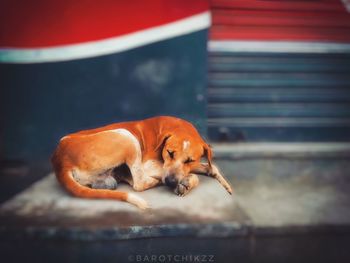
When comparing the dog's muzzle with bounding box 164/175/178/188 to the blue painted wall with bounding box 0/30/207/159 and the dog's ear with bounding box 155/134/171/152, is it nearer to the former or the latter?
the dog's ear with bounding box 155/134/171/152

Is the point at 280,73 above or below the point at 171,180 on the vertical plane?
above

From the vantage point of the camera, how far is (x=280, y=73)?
4.84m

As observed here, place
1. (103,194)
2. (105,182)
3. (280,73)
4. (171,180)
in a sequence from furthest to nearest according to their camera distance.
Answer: (280,73) → (105,182) → (171,180) → (103,194)

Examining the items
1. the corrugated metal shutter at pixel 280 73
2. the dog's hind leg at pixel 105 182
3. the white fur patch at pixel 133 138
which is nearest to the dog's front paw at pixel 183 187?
the white fur patch at pixel 133 138

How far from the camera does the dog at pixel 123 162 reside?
339 cm

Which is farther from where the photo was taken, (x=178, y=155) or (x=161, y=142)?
(x=161, y=142)

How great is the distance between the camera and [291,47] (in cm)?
478

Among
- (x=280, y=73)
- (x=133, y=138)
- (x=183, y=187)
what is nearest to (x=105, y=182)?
(x=133, y=138)

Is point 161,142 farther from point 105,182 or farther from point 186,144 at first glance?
point 105,182

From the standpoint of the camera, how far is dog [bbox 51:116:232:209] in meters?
3.39

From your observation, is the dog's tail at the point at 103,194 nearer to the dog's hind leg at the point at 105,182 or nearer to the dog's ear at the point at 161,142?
the dog's hind leg at the point at 105,182

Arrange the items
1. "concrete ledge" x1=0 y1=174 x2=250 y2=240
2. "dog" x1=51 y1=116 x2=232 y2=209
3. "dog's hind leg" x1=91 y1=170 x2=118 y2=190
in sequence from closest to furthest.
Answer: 1. "concrete ledge" x1=0 y1=174 x2=250 y2=240
2. "dog" x1=51 y1=116 x2=232 y2=209
3. "dog's hind leg" x1=91 y1=170 x2=118 y2=190

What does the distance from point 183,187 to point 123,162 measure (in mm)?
605

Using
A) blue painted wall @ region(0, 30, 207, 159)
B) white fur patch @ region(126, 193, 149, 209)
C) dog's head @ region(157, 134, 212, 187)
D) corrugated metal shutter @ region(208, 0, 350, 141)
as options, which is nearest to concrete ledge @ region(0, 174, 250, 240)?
white fur patch @ region(126, 193, 149, 209)
